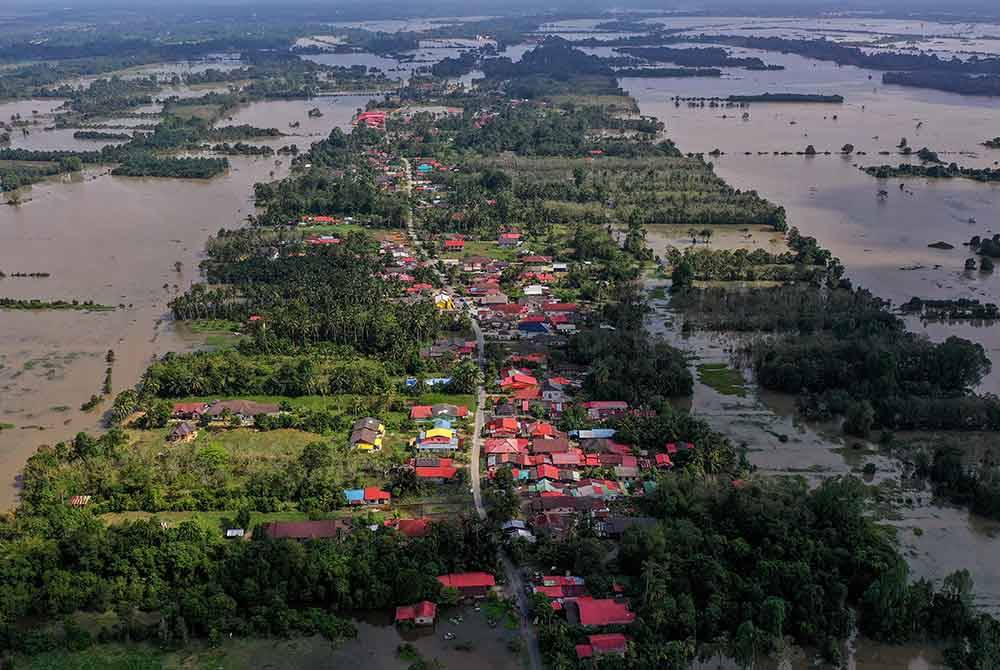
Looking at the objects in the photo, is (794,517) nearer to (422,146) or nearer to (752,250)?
(752,250)

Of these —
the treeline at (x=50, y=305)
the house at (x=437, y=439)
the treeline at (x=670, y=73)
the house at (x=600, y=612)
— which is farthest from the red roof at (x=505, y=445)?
the treeline at (x=670, y=73)

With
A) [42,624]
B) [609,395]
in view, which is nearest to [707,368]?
[609,395]

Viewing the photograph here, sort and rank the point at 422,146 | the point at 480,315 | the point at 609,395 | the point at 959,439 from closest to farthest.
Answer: the point at 959,439, the point at 609,395, the point at 480,315, the point at 422,146

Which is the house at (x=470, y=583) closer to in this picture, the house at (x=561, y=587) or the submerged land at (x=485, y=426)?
the submerged land at (x=485, y=426)

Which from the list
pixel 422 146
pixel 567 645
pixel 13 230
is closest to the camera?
pixel 567 645

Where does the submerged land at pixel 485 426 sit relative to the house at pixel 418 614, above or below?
above

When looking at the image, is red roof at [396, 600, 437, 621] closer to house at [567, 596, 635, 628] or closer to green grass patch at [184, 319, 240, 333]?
house at [567, 596, 635, 628]
